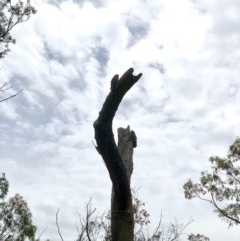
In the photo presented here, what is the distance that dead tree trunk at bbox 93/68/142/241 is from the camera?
3.83 meters

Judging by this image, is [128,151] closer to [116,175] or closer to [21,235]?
[116,175]

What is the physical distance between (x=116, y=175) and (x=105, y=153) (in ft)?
0.85

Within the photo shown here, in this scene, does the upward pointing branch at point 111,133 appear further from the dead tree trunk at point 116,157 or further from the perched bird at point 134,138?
the perched bird at point 134,138

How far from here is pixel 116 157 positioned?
4.08 metres

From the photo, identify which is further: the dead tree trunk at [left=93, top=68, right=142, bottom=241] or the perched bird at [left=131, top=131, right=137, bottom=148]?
the perched bird at [left=131, top=131, right=137, bottom=148]

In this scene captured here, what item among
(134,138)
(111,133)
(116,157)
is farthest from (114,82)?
(134,138)

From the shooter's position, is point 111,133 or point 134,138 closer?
point 111,133

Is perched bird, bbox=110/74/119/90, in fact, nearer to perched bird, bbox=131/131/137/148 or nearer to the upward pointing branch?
the upward pointing branch

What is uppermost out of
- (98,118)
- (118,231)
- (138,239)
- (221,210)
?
(221,210)

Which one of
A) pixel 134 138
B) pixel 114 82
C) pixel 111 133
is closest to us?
pixel 114 82

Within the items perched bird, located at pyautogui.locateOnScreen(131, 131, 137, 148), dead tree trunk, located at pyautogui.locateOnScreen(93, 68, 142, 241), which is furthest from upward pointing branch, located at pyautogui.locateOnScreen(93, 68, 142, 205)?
perched bird, located at pyautogui.locateOnScreen(131, 131, 137, 148)

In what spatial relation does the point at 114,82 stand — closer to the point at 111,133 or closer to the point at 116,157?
the point at 111,133

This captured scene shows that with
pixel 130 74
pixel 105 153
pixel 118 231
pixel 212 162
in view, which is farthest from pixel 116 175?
pixel 212 162

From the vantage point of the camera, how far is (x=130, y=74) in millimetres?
3777
